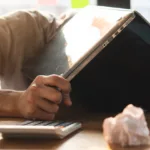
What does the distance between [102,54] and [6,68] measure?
0.36m

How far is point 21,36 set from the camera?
1.11 m

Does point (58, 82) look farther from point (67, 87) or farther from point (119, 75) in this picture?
point (119, 75)

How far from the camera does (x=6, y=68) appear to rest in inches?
43.4

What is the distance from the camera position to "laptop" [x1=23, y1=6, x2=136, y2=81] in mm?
785

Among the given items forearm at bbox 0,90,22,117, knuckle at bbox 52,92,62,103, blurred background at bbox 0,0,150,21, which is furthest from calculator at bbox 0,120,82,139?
blurred background at bbox 0,0,150,21

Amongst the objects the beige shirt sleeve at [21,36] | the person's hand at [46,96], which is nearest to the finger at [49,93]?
the person's hand at [46,96]

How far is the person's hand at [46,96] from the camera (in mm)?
833

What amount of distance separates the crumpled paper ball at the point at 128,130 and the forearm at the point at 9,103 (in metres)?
0.30

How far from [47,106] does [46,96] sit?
2 centimetres

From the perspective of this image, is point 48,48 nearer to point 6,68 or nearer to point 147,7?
point 6,68

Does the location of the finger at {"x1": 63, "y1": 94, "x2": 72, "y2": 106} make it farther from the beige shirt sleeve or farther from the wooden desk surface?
the beige shirt sleeve

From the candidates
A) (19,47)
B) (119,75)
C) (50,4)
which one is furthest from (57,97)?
(50,4)

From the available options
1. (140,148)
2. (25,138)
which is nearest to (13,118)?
(25,138)

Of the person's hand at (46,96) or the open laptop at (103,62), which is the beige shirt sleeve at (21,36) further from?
the person's hand at (46,96)
